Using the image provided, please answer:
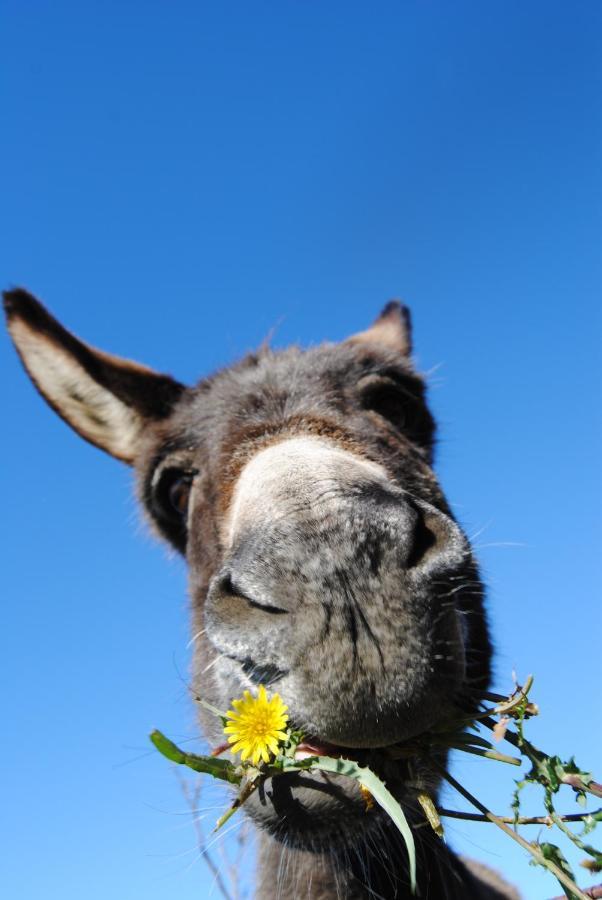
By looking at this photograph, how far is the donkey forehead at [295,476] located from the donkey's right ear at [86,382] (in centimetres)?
229

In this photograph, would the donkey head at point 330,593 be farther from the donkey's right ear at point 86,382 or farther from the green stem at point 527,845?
the donkey's right ear at point 86,382

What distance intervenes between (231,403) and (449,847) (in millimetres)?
2670

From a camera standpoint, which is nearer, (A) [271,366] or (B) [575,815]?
(B) [575,815]

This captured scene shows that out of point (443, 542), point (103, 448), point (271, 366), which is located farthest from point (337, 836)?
point (103, 448)

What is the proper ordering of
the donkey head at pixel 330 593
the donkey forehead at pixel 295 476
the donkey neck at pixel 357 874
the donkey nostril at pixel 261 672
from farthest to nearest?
the donkey neck at pixel 357 874 → the donkey forehead at pixel 295 476 → the donkey nostril at pixel 261 672 → the donkey head at pixel 330 593

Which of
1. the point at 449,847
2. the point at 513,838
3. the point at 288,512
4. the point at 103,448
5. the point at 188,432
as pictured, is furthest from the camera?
the point at 103,448

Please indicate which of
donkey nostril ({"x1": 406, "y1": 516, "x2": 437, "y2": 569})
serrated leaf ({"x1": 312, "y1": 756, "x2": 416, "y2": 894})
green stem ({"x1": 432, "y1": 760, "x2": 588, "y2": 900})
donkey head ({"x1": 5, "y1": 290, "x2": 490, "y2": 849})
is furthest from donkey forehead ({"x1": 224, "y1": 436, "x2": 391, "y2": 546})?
green stem ({"x1": 432, "y1": 760, "x2": 588, "y2": 900})

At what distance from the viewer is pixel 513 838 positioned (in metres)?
1.96

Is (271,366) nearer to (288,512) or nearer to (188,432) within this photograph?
(188,432)

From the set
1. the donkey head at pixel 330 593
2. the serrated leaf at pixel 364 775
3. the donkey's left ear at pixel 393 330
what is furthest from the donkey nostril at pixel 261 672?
the donkey's left ear at pixel 393 330

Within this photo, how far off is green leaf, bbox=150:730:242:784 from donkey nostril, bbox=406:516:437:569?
0.82 meters

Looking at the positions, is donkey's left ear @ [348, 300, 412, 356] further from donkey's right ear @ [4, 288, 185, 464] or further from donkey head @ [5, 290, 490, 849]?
donkey head @ [5, 290, 490, 849]

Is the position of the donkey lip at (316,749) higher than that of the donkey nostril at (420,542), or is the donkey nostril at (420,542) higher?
the donkey nostril at (420,542)

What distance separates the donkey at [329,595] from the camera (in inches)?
88.7
